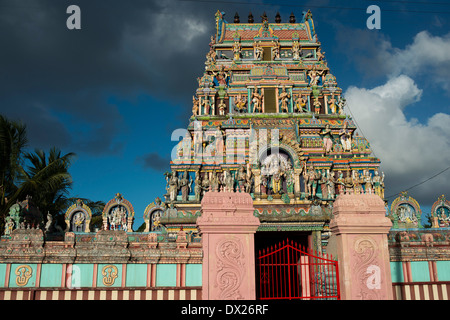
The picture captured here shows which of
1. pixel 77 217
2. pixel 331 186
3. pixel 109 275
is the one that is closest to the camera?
pixel 109 275

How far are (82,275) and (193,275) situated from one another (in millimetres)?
3527

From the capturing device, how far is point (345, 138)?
27.2 meters

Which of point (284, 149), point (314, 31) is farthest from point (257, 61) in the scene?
point (284, 149)

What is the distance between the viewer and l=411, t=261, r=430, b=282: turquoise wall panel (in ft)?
37.9

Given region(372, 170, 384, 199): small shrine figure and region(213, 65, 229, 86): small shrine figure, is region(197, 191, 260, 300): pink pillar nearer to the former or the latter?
region(372, 170, 384, 199): small shrine figure

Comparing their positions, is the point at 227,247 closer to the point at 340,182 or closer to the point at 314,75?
the point at 340,182

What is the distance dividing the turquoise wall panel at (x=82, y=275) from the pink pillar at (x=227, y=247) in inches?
200

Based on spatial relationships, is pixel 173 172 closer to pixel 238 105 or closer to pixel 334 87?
pixel 238 105

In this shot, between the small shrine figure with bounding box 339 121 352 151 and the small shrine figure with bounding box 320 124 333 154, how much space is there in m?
0.83

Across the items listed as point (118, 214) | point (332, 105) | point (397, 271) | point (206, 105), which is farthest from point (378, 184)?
point (118, 214)

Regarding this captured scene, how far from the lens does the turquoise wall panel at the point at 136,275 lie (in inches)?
472

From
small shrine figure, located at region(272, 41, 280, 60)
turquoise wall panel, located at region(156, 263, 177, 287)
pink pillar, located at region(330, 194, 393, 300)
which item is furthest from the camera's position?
small shrine figure, located at region(272, 41, 280, 60)

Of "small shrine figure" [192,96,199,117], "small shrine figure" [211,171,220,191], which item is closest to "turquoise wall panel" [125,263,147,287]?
"small shrine figure" [211,171,220,191]

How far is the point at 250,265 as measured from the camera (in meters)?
8.70
